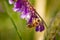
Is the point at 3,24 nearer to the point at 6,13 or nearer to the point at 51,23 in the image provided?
the point at 6,13

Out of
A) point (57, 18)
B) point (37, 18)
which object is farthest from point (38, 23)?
point (57, 18)

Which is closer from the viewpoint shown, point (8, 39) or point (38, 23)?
point (38, 23)

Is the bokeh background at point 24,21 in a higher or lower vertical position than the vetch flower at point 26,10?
lower

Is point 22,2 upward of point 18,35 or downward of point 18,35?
upward

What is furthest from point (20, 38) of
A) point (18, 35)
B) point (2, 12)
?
point (2, 12)

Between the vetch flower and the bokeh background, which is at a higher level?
the vetch flower

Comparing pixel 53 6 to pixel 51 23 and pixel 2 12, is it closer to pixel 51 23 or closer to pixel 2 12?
pixel 51 23
